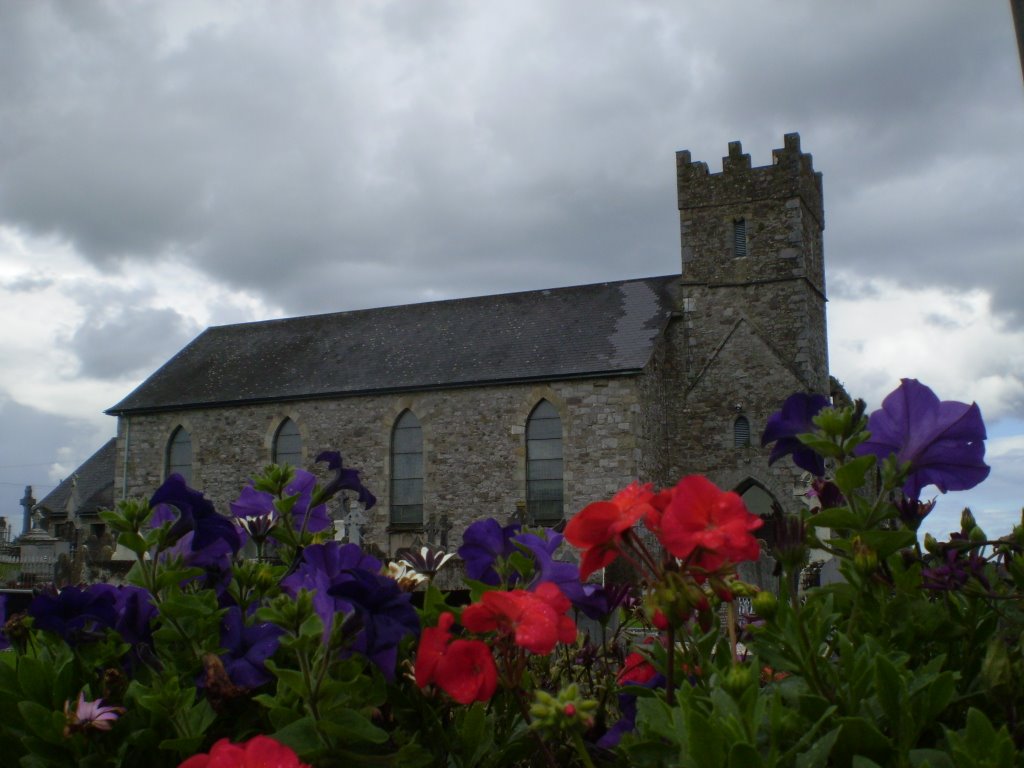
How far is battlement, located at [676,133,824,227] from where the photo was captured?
80.5 feet

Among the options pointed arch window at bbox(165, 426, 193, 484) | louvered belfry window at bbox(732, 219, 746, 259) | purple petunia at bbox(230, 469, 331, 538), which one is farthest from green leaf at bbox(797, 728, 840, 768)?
pointed arch window at bbox(165, 426, 193, 484)

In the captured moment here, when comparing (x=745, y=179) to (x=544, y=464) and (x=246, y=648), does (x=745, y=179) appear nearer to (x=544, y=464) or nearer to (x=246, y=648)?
(x=544, y=464)

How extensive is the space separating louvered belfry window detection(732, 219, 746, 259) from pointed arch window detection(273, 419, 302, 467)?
12879mm

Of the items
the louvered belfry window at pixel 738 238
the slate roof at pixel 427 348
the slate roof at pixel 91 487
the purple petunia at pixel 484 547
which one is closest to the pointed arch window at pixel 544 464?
the slate roof at pixel 427 348

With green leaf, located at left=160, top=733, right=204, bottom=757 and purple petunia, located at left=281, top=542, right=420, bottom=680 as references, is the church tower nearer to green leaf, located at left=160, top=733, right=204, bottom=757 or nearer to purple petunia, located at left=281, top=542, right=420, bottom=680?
purple petunia, located at left=281, top=542, right=420, bottom=680

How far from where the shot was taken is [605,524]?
1456 mm

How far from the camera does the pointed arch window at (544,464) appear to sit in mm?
23016

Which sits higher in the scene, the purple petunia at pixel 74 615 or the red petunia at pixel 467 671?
the purple petunia at pixel 74 615

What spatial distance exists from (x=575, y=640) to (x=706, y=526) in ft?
1.45

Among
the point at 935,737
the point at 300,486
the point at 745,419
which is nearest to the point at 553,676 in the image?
the point at 300,486

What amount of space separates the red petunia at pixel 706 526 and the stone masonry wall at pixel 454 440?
2021 centimetres

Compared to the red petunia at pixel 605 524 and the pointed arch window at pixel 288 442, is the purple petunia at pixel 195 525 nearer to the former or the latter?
the red petunia at pixel 605 524

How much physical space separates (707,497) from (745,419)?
2292 centimetres

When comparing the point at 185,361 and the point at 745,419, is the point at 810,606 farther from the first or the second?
the point at 185,361
